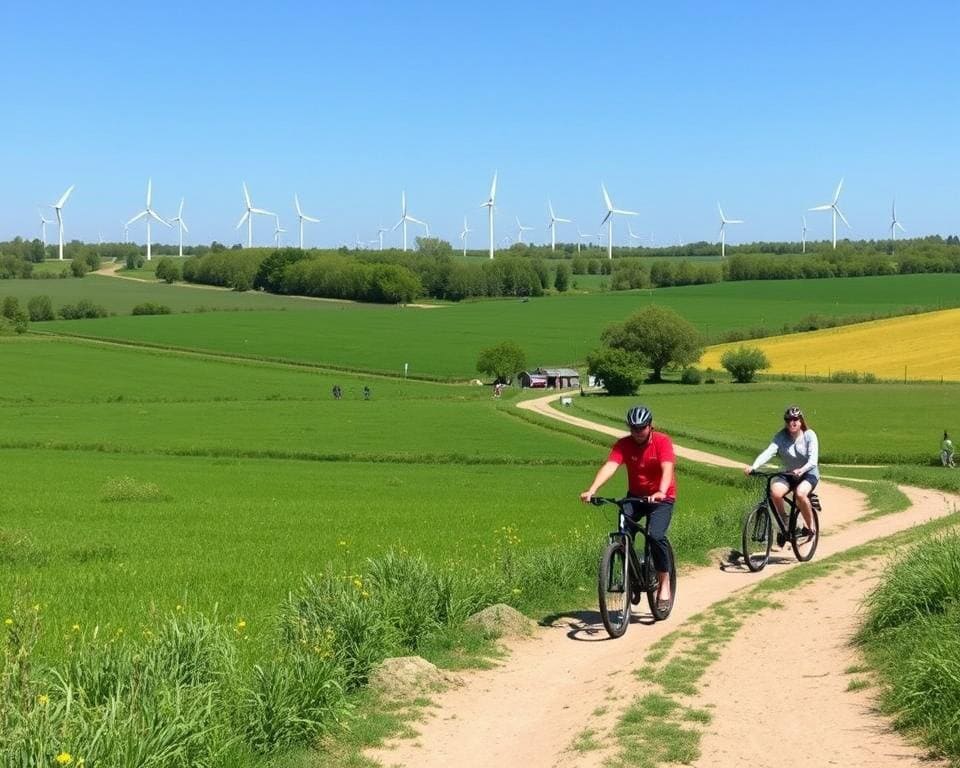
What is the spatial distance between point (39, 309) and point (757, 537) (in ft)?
446

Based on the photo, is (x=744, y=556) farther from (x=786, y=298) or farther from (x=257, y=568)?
(x=786, y=298)

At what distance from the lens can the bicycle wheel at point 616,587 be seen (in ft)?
36.1

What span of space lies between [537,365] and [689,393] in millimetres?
31817

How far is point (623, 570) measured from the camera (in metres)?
11.2

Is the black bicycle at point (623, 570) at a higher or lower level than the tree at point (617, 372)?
higher

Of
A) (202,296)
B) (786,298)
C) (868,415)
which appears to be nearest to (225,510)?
(868,415)

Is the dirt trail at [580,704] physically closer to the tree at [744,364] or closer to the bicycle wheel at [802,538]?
the bicycle wheel at [802,538]

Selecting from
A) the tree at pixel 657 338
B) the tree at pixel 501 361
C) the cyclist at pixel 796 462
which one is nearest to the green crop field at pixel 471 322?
the tree at pixel 501 361

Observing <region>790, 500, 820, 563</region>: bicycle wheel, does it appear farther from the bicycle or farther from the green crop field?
the green crop field

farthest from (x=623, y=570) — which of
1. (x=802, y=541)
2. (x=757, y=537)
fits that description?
(x=802, y=541)

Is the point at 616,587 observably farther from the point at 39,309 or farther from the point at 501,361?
the point at 39,309

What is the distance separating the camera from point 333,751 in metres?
7.49

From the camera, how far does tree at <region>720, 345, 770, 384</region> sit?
95062 mm

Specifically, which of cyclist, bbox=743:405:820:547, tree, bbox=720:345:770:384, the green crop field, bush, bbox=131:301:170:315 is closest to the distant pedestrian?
cyclist, bbox=743:405:820:547
